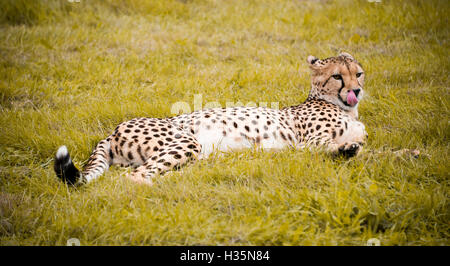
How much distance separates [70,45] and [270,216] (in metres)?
5.31

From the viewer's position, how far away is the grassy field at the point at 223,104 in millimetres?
2592

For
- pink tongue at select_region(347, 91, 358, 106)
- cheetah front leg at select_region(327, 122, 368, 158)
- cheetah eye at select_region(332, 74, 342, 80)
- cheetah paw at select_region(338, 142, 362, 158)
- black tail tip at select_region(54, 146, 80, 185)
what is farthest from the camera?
cheetah eye at select_region(332, 74, 342, 80)

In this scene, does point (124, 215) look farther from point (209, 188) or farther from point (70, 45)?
point (70, 45)

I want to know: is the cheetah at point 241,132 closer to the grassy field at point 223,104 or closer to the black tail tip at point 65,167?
the black tail tip at point 65,167

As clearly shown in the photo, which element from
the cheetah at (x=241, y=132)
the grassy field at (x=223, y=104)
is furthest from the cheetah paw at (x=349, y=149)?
the grassy field at (x=223, y=104)

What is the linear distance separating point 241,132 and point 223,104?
1268 millimetres

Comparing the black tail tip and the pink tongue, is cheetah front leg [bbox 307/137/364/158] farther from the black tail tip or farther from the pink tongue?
the black tail tip

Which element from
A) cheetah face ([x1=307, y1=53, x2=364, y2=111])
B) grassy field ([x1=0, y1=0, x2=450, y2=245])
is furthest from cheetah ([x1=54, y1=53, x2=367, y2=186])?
grassy field ([x1=0, y1=0, x2=450, y2=245])

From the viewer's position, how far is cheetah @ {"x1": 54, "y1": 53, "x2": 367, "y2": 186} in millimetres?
3430

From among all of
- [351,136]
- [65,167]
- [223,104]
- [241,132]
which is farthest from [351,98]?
[65,167]

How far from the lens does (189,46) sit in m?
6.66
